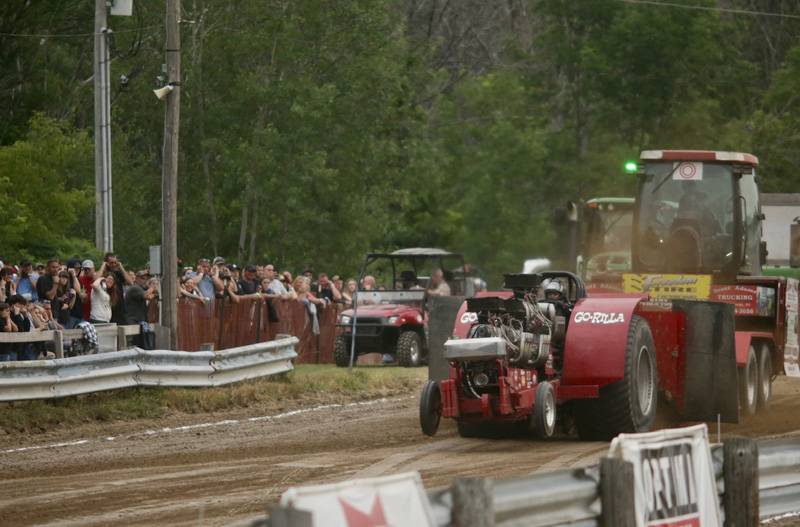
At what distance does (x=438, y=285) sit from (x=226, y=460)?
1409 cm

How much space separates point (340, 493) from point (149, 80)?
36852 millimetres

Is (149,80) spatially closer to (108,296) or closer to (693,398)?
(108,296)

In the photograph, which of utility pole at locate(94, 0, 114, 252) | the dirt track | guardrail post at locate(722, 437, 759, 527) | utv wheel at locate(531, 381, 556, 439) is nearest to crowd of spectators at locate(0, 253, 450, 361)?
the dirt track

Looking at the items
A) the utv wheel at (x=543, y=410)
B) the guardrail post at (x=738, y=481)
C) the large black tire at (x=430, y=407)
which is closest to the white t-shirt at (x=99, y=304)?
the large black tire at (x=430, y=407)

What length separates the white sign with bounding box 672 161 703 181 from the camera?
19000mm

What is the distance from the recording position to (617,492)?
8.00 m

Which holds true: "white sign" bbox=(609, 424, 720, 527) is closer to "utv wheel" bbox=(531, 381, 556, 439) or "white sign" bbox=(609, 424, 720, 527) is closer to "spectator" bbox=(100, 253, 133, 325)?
"utv wheel" bbox=(531, 381, 556, 439)

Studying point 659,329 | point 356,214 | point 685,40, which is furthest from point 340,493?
point 685,40

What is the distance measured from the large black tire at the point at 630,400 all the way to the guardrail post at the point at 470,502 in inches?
313

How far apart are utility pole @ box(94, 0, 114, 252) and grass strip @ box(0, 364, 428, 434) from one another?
7.99 metres

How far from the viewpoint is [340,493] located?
629 cm

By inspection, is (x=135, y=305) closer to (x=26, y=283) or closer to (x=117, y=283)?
(x=117, y=283)

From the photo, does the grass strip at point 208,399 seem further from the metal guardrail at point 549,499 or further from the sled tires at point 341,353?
the metal guardrail at point 549,499

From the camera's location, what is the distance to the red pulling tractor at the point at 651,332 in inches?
567
